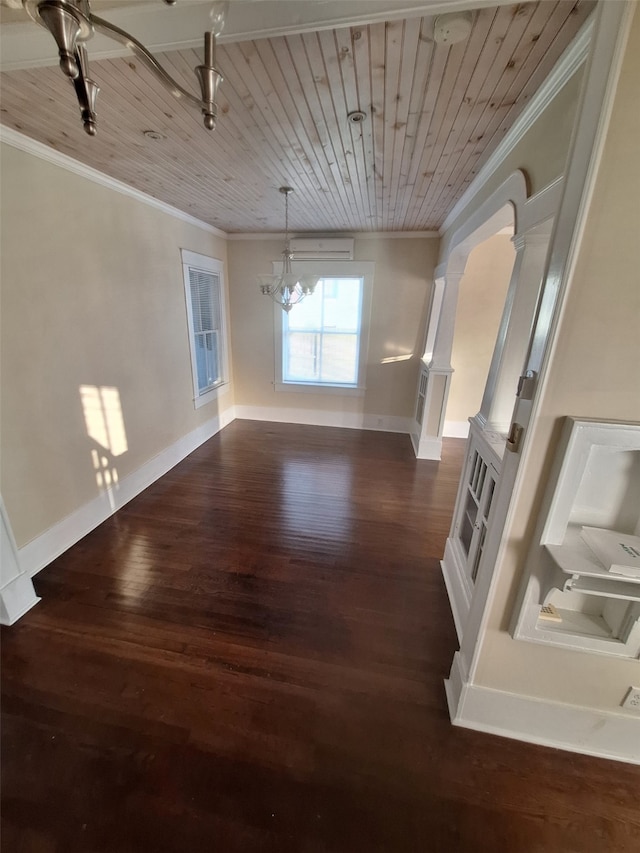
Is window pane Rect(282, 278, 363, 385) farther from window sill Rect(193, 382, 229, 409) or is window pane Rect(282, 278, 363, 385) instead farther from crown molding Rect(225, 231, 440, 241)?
window sill Rect(193, 382, 229, 409)

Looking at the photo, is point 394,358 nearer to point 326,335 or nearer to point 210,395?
point 326,335

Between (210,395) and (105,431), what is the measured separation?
5.97 ft

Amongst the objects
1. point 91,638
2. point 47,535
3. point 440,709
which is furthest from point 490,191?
point 47,535

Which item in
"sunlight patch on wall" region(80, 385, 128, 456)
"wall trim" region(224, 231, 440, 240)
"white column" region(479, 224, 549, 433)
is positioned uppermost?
"wall trim" region(224, 231, 440, 240)

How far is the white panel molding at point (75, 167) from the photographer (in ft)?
5.98

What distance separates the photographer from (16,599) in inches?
73.2

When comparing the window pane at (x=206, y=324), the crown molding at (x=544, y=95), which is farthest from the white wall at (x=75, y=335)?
the crown molding at (x=544, y=95)

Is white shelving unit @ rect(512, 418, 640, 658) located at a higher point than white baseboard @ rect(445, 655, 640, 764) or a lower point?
higher

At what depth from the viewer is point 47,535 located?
Result: 2.24 metres

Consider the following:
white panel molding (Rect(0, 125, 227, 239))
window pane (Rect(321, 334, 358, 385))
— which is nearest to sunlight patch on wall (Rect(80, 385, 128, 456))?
white panel molding (Rect(0, 125, 227, 239))

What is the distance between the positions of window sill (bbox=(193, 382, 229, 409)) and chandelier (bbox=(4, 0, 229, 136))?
3475 mm

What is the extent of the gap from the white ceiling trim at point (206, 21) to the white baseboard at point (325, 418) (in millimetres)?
4003

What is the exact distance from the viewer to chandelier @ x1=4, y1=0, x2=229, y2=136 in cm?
65

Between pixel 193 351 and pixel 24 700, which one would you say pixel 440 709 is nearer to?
pixel 24 700
